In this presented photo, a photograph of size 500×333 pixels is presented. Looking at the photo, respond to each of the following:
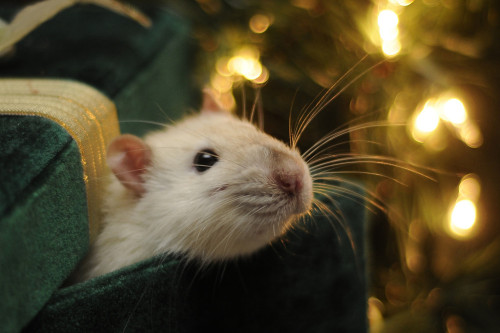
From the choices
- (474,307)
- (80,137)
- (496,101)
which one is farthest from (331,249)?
(496,101)

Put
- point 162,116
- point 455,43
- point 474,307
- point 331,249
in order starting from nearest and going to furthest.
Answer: point 331,249
point 455,43
point 162,116
point 474,307

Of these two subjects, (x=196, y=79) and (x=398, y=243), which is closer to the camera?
(x=398, y=243)

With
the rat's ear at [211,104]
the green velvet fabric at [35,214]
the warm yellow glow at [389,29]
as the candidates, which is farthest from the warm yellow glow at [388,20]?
the green velvet fabric at [35,214]

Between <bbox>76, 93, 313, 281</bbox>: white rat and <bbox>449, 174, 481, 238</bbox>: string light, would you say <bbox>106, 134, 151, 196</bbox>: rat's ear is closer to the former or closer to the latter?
<bbox>76, 93, 313, 281</bbox>: white rat

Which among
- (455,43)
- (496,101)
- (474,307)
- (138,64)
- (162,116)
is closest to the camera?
(138,64)

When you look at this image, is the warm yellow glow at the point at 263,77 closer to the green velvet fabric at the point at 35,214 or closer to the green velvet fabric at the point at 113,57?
the green velvet fabric at the point at 113,57

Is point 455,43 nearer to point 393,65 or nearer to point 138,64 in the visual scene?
point 393,65

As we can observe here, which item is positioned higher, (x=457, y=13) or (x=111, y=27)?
(x=457, y=13)
